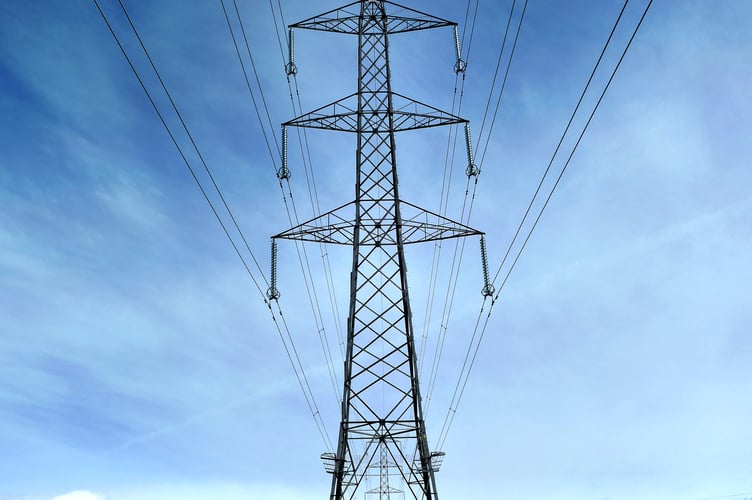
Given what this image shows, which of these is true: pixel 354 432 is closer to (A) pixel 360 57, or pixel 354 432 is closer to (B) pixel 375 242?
(B) pixel 375 242

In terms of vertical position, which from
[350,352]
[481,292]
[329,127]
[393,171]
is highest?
[329,127]

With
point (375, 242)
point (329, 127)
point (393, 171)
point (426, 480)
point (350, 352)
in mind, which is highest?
point (329, 127)

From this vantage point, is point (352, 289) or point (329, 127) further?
point (329, 127)

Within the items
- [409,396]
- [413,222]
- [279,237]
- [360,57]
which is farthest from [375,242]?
[360,57]

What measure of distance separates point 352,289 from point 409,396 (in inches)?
183

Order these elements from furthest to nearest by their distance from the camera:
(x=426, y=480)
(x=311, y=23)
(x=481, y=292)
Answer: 1. (x=311, y=23)
2. (x=481, y=292)
3. (x=426, y=480)

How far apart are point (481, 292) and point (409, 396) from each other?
4.82m

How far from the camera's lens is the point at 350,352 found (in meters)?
25.5

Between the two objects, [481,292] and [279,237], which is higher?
[279,237]

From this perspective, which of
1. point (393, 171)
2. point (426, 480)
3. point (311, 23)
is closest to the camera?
point (426, 480)

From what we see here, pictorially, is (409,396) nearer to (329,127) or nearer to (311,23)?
(329,127)

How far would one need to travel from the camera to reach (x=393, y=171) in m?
28.0

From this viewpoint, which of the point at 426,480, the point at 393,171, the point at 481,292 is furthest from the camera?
the point at 393,171

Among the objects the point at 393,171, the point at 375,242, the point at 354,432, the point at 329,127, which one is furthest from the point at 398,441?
the point at 329,127
